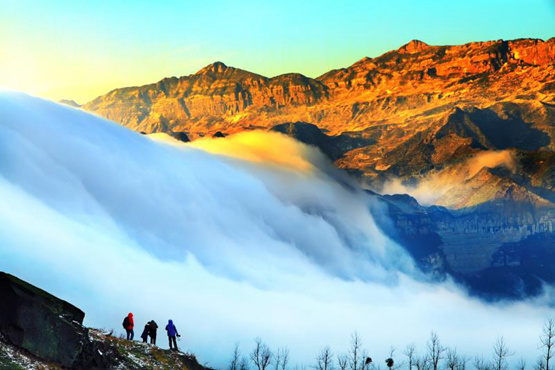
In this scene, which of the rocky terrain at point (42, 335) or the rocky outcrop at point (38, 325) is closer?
the rocky terrain at point (42, 335)

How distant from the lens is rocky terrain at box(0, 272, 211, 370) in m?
91.8

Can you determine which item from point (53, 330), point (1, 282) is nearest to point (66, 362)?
point (53, 330)

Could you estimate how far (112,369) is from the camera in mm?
101938

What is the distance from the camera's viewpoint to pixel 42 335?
9456 cm

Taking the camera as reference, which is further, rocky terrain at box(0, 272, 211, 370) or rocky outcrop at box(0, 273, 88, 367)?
rocky outcrop at box(0, 273, 88, 367)

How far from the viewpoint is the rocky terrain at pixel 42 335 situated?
91750 millimetres

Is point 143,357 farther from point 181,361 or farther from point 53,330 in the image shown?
point 53,330

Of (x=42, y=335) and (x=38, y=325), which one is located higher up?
(x=38, y=325)

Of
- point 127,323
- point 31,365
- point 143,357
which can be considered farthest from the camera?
point 127,323

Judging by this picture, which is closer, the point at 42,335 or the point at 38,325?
the point at 38,325

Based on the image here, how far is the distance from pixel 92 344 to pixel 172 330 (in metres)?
19.0

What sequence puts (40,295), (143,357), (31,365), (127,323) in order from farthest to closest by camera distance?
Answer: (127,323), (143,357), (40,295), (31,365)

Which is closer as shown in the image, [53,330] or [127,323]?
[53,330]

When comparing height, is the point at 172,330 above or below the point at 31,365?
above
